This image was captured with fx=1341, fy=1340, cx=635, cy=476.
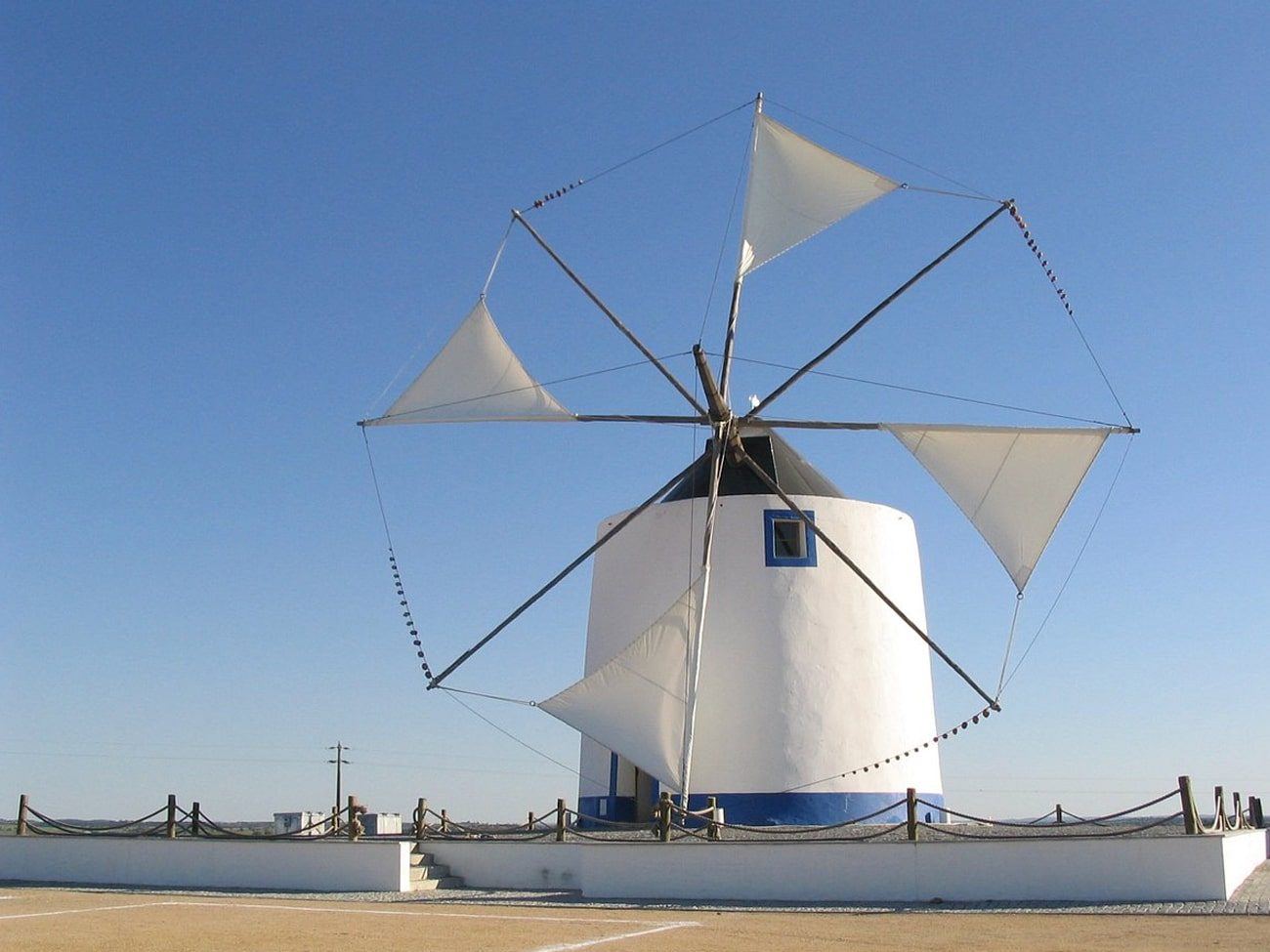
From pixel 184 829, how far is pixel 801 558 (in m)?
9.72

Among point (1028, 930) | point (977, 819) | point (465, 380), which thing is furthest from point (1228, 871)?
point (465, 380)

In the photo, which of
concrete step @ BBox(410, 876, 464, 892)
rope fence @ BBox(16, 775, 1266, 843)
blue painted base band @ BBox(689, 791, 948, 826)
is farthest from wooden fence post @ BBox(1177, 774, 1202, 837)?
concrete step @ BBox(410, 876, 464, 892)

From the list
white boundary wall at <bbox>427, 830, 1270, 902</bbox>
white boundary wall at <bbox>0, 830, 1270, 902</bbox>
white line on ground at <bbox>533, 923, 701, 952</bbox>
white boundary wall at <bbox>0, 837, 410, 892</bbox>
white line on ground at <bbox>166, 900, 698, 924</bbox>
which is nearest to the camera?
white line on ground at <bbox>533, 923, 701, 952</bbox>

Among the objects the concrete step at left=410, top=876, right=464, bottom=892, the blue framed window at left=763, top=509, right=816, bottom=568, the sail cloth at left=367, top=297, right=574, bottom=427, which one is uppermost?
the sail cloth at left=367, top=297, right=574, bottom=427

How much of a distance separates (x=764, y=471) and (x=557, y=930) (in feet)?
34.4

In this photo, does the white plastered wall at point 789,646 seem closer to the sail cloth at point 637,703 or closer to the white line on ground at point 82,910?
the sail cloth at point 637,703

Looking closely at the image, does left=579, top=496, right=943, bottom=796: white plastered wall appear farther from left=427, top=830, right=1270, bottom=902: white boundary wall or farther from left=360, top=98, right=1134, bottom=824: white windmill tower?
left=427, top=830, right=1270, bottom=902: white boundary wall

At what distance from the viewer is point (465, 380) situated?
20.2 metres

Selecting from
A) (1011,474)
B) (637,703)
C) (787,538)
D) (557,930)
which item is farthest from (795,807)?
(557,930)

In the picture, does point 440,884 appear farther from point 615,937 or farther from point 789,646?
point 615,937

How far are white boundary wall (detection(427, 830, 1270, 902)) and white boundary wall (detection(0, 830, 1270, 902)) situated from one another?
12 millimetres

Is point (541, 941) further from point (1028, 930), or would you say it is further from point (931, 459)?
point (931, 459)

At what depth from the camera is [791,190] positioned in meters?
20.2

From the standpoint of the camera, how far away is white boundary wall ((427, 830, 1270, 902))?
46.3ft
